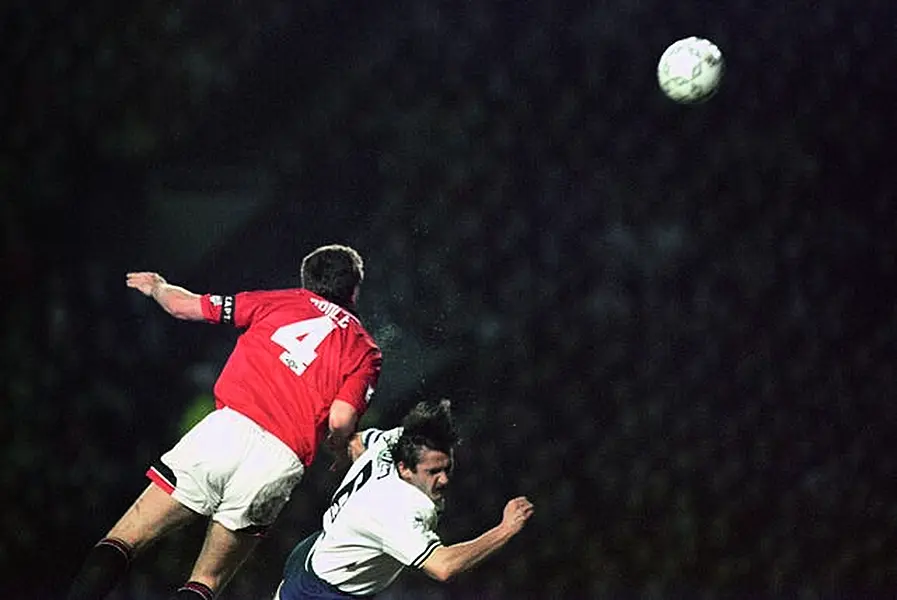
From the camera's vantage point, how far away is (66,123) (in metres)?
4.56

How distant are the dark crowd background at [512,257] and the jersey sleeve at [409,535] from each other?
4.97 feet

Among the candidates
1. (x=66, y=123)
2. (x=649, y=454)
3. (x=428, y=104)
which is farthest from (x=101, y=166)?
(x=649, y=454)

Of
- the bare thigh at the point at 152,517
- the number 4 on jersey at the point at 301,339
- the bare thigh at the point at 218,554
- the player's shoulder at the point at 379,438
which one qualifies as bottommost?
the bare thigh at the point at 218,554

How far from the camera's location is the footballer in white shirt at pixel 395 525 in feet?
9.84

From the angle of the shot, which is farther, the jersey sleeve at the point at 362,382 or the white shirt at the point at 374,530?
the jersey sleeve at the point at 362,382

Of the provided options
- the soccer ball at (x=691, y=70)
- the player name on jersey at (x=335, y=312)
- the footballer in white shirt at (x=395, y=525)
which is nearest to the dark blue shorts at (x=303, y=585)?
the footballer in white shirt at (x=395, y=525)

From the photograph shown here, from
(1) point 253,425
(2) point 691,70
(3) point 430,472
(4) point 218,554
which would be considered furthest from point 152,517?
(2) point 691,70

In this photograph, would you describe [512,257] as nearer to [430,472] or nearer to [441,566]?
[430,472]

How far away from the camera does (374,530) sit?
3068mm

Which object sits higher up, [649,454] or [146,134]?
[146,134]

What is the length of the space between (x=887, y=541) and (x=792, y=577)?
1.39 ft

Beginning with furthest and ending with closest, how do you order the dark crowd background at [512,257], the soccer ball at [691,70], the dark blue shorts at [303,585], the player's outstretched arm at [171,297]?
the soccer ball at [691,70] < the dark crowd background at [512,257] < the player's outstretched arm at [171,297] < the dark blue shorts at [303,585]

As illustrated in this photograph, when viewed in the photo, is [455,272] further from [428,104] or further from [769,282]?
[769,282]

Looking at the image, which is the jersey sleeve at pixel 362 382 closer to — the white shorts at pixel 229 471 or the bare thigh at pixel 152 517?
the white shorts at pixel 229 471
